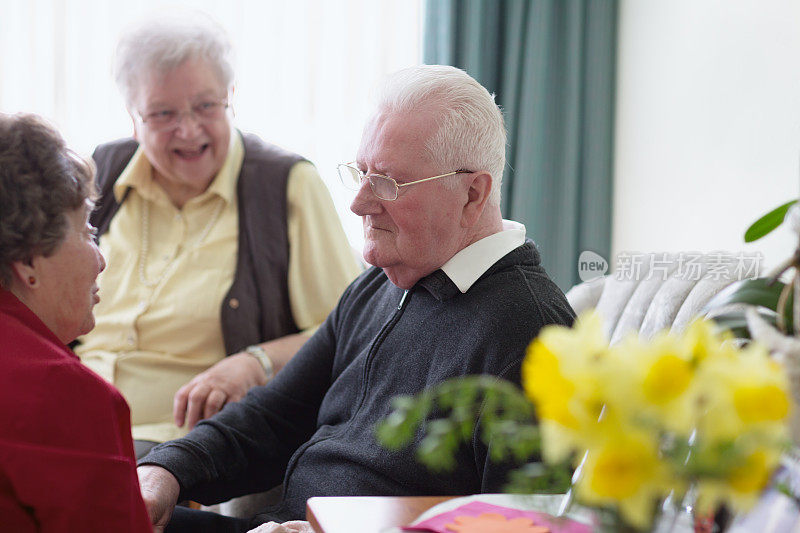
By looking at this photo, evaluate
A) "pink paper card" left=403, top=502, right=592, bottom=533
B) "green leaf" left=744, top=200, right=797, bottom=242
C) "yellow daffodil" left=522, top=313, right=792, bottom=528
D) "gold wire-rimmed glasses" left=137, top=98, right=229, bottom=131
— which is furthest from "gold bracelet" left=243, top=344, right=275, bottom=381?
"yellow daffodil" left=522, top=313, right=792, bottom=528

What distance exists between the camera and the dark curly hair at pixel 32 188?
1.10 metres

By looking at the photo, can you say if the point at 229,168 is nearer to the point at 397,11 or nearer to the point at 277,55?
the point at 277,55

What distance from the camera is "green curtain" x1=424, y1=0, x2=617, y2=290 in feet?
10.9

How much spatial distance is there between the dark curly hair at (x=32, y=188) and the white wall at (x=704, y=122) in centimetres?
169

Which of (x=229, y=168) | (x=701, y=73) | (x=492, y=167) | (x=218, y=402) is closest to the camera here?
(x=492, y=167)

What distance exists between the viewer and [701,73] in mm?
2736

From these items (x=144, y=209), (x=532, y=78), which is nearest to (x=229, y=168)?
(x=144, y=209)

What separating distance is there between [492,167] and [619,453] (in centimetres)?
103

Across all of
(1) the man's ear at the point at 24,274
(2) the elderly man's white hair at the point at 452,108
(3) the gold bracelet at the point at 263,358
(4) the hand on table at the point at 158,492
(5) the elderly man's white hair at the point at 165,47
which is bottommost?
(4) the hand on table at the point at 158,492

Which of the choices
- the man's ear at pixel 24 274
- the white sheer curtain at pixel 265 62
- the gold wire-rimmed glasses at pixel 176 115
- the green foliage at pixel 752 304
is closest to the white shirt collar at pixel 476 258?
the green foliage at pixel 752 304

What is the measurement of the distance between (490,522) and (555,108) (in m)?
2.76

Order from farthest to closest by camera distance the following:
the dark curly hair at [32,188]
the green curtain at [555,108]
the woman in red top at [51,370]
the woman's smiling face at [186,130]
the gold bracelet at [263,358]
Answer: the green curtain at [555,108] → the woman's smiling face at [186,130] → the gold bracelet at [263,358] → the dark curly hair at [32,188] → the woman in red top at [51,370]

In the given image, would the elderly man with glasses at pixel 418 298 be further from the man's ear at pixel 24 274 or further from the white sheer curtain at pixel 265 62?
the white sheer curtain at pixel 265 62

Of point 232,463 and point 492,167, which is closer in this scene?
point 492,167
